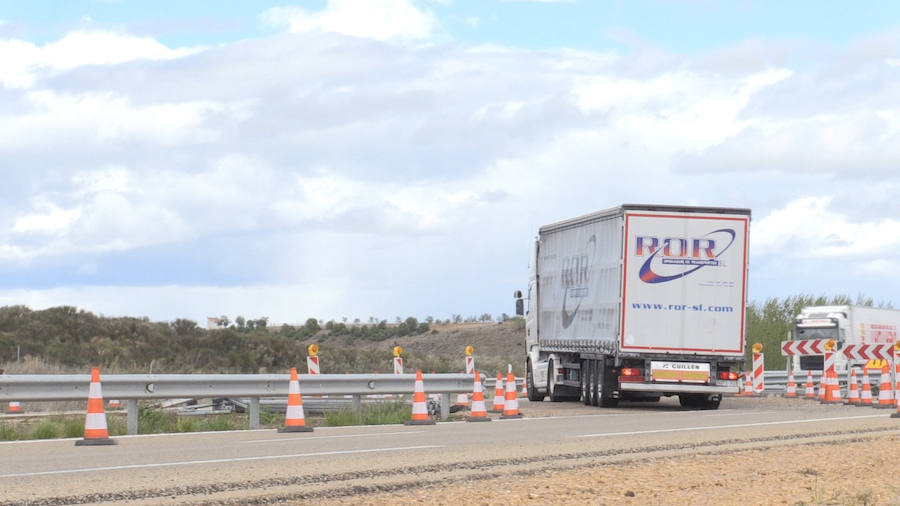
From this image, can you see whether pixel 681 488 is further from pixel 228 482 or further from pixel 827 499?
pixel 228 482

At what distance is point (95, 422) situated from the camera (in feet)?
47.2

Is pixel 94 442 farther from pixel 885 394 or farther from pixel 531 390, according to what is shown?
pixel 531 390

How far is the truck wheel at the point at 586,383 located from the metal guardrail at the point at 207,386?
5556 millimetres

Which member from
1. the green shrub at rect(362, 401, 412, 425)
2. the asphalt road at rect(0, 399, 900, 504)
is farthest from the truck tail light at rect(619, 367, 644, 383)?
the green shrub at rect(362, 401, 412, 425)

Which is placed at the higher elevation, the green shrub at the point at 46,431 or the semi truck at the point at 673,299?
the semi truck at the point at 673,299

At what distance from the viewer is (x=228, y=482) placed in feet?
33.0

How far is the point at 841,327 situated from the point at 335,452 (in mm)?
34922

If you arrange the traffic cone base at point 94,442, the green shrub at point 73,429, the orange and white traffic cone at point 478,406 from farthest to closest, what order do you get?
the orange and white traffic cone at point 478,406 < the green shrub at point 73,429 < the traffic cone base at point 94,442

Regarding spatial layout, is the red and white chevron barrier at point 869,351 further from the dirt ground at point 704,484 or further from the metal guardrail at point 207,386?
the dirt ground at point 704,484

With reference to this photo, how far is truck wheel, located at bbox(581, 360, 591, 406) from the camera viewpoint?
87.0 ft

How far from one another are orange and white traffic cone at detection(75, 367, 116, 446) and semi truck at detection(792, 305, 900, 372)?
33029 millimetres

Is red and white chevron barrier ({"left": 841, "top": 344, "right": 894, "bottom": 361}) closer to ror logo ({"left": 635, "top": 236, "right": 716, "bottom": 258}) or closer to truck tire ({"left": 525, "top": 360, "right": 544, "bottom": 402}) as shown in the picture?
truck tire ({"left": 525, "top": 360, "right": 544, "bottom": 402})

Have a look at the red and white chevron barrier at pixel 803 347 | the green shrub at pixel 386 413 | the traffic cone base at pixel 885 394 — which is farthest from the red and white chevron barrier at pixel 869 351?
the green shrub at pixel 386 413

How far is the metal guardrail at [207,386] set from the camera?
16.0m
